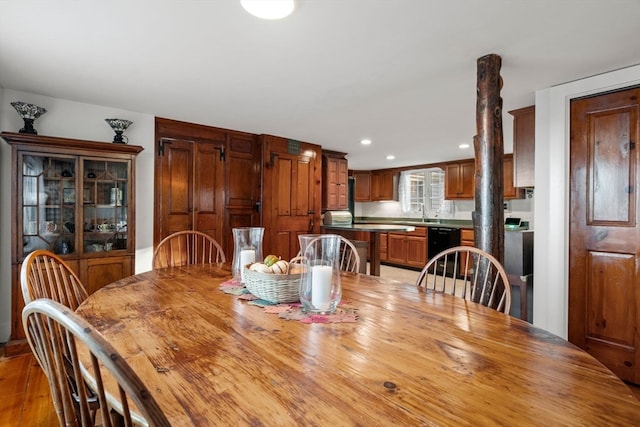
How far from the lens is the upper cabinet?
2926mm

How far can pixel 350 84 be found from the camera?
8.51ft

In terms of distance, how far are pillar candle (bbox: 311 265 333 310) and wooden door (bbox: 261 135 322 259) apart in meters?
3.18

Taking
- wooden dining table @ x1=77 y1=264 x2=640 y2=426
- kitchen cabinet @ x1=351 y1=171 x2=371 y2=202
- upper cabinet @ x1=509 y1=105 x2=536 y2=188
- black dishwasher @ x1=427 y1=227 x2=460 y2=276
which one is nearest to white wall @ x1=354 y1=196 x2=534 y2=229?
kitchen cabinet @ x1=351 y1=171 x2=371 y2=202

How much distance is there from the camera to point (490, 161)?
211cm

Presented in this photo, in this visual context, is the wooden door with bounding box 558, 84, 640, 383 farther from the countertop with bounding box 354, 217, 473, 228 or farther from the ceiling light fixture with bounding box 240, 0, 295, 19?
the countertop with bounding box 354, 217, 473, 228

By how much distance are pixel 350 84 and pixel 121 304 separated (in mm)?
2127

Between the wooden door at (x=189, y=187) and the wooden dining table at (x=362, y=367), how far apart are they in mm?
2482

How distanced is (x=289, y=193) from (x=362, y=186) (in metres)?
3.39

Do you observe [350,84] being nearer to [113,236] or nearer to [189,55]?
[189,55]

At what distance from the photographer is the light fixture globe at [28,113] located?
2.65 m

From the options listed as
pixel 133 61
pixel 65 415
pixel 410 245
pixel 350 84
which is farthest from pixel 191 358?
pixel 410 245

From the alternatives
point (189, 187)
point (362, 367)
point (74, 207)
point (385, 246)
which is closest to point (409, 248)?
point (385, 246)

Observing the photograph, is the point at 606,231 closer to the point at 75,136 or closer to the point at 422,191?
the point at 75,136

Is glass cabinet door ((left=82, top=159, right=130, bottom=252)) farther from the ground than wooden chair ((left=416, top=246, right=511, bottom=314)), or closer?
farther from the ground
